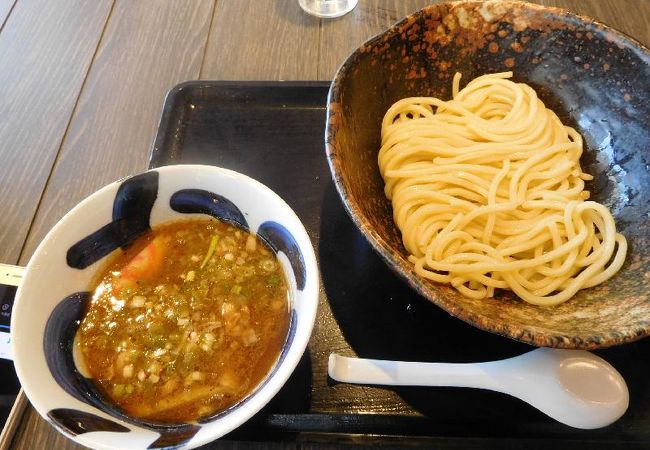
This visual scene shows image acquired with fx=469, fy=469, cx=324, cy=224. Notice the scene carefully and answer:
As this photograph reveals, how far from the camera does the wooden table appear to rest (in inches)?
63.4

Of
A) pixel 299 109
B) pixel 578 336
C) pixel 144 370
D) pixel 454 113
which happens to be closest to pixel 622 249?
pixel 578 336

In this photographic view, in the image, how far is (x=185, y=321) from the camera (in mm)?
1013

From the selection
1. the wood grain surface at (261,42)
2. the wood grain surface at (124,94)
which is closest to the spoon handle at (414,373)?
the wood grain surface at (124,94)

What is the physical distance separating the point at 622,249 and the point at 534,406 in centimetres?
48

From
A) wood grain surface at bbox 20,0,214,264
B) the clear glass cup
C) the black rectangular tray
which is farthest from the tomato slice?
the clear glass cup

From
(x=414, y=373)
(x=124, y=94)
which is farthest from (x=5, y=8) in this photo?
(x=414, y=373)

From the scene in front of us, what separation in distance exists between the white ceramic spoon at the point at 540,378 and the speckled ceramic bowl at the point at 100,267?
0.76 ft

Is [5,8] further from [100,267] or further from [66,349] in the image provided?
[66,349]

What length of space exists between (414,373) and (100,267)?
29.5 inches

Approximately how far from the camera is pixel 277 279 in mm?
1062

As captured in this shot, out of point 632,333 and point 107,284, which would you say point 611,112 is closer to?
point 632,333

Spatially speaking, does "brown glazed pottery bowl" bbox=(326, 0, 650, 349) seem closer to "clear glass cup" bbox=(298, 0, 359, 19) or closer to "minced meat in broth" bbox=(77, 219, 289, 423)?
"minced meat in broth" bbox=(77, 219, 289, 423)

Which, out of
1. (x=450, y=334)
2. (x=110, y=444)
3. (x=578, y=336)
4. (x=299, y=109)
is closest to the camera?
(x=110, y=444)

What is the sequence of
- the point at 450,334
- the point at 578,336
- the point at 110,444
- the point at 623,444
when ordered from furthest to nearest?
the point at 450,334
the point at 623,444
the point at 578,336
the point at 110,444
